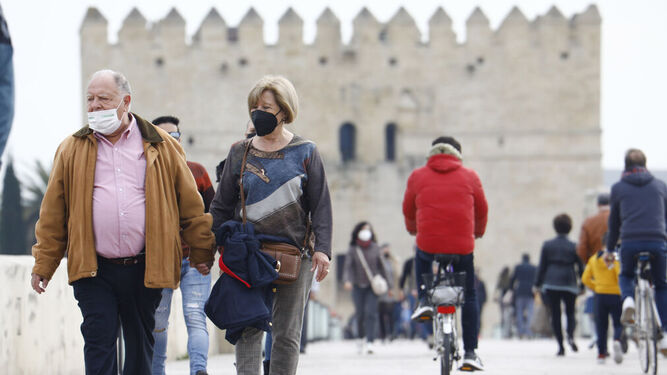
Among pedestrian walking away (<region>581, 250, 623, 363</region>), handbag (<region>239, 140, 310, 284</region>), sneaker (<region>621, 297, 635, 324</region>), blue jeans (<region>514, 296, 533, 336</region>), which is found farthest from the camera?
blue jeans (<region>514, 296, 533, 336</region>)

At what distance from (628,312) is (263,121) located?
14.2ft

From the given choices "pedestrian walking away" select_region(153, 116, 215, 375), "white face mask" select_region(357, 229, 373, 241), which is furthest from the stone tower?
"pedestrian walking away" select_region(153, 116, 215, 375)

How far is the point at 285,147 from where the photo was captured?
568cm

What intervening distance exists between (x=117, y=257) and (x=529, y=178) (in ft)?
116

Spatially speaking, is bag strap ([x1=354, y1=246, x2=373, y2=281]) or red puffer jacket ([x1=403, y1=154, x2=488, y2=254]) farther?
bag strap ([x1=354, y1=246, x2=373, y2=281])

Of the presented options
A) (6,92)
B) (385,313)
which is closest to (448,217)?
(6,92)

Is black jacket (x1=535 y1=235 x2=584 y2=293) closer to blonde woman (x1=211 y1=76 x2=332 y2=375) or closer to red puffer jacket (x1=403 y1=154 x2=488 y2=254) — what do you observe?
red puffer jacket (x1=403 y1=154 x2=488 y2=254)

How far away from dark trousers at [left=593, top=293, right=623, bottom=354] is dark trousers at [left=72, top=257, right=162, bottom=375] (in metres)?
6.65

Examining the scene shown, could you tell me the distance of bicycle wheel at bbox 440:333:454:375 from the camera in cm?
729

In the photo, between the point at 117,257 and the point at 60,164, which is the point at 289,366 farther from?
the point at 60,164

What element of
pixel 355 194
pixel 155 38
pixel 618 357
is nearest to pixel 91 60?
pixel 155 38

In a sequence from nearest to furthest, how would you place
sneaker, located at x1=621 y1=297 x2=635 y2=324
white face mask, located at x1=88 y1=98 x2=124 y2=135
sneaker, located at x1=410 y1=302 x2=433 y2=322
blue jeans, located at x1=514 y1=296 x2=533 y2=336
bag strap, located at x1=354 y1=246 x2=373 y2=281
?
white face mask, located at x1=88 y1=98 x2=124 y2=135, sneaker, located at x1=410 y1=302 x2=433 y2=322, sneaker, located at x1=621 y1=297 x2=635 y2=324, bag strap, located at x1=354 y1=246 x2=373 y2=281, blue jeans, located at x1=514 y1=296 x2=533 y2=336

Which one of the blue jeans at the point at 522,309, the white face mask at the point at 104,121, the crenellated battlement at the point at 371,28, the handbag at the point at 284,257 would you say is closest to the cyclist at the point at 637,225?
the handbag at the point at 284,257

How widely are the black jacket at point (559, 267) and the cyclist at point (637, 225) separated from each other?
2704 millimetres
